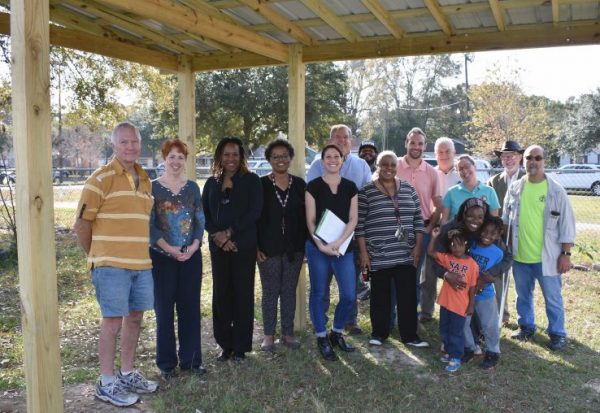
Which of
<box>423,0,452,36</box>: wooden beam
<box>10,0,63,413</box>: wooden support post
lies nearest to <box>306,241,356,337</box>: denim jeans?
<box>423,0,452,36</box>: wooden beam

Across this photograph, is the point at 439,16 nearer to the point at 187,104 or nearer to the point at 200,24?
the point at 200,24

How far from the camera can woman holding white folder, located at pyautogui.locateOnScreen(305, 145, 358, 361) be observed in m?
4.84

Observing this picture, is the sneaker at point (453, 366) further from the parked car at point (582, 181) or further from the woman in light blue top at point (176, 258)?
the parked car at point (582, 181)

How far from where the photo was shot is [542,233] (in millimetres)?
5191

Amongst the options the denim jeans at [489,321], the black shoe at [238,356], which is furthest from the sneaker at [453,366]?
the black shoe at [238,356]

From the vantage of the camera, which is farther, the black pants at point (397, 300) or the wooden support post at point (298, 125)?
the wooden support post at point (298, 125)

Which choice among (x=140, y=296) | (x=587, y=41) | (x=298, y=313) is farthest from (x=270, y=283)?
(x=587, y=41)

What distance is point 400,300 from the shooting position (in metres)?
5.20

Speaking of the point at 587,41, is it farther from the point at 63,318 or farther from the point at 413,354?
the point at 63,318

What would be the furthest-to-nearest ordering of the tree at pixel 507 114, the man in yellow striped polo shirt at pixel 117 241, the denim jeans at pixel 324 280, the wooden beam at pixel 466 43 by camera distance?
the tree at pixel 507 114, the wooden beam at pixel 466 43, the denim jeans at pixel 324 280, the man in yellow striped polo shirt at pixel 117 241

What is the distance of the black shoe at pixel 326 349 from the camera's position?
193 inches

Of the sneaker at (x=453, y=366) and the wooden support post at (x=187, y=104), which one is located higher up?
the wooden support post at (x=187, y=104)

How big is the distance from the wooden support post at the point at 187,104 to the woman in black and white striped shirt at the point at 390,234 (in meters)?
2.24

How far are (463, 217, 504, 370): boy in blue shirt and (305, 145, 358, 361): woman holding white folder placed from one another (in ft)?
3.51
